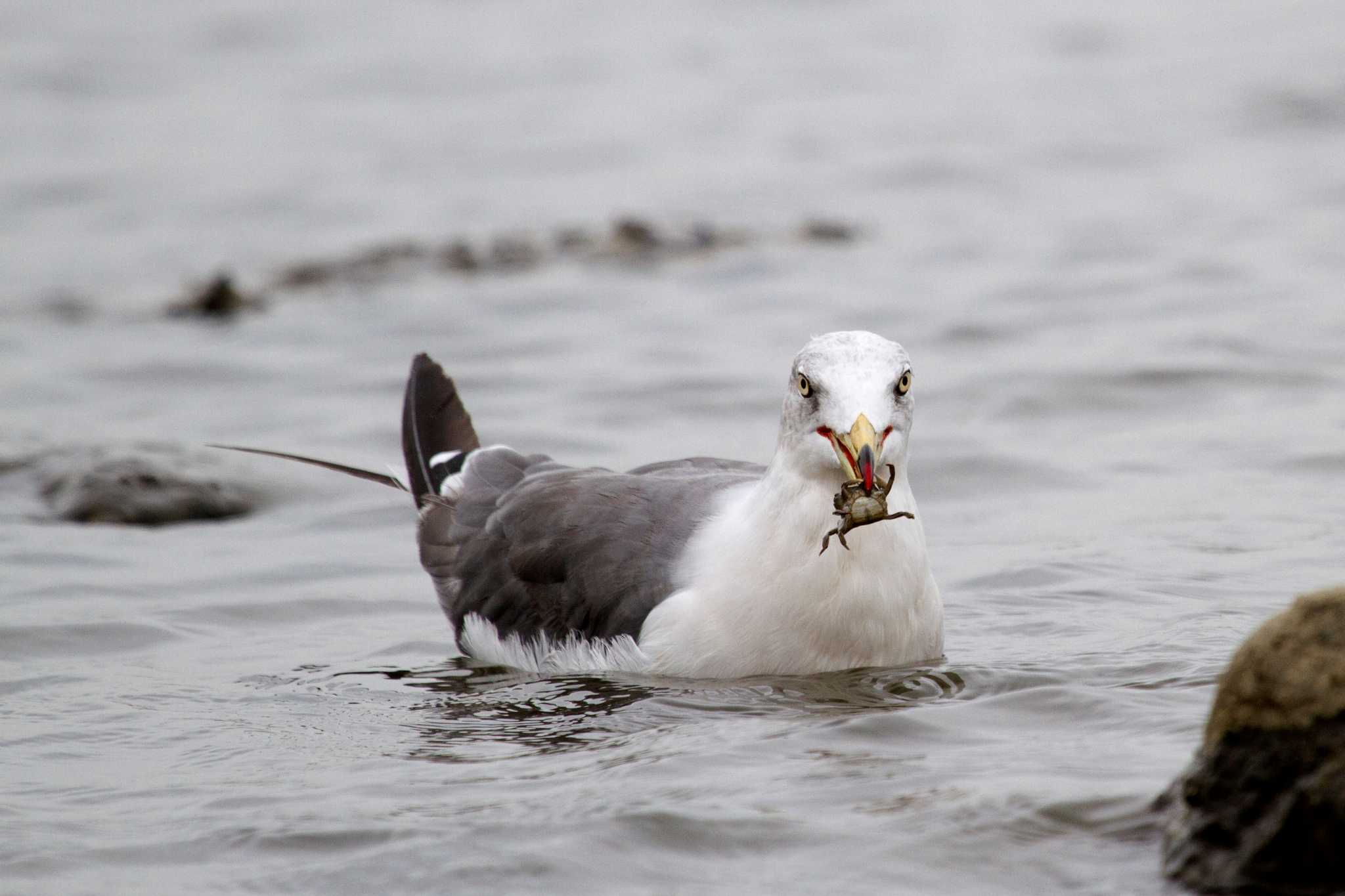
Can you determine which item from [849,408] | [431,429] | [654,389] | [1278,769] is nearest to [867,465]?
[849,408]

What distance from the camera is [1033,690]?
5160 millimetres

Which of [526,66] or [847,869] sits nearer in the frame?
[847,869]

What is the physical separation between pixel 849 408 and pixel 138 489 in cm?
422

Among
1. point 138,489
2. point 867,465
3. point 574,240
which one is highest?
point 574,240

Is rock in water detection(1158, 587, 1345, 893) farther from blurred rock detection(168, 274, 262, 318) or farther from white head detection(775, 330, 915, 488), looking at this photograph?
blurred rock detection(168, 274, 262, 318)

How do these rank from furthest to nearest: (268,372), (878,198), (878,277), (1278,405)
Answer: (878,198) < (878,277) < (268,372) < (1278,405)

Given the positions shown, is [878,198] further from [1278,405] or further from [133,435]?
[133,435]

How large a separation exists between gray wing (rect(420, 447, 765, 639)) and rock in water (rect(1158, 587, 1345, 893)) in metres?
2.14

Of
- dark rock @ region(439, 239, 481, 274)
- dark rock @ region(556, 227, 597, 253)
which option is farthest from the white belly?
dark rock @ region(556, 227, 597, 253)

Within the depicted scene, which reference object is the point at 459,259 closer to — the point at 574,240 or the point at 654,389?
the point at 574,240

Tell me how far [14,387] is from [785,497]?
6.45 meters

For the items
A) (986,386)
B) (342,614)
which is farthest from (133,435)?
(986,386)

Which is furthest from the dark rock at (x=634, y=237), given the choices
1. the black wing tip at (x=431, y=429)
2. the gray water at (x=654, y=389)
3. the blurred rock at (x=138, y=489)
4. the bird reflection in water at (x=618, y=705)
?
the bird reflection in water at (x=618, y=705)

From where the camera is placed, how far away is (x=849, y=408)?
5027 millimetres
